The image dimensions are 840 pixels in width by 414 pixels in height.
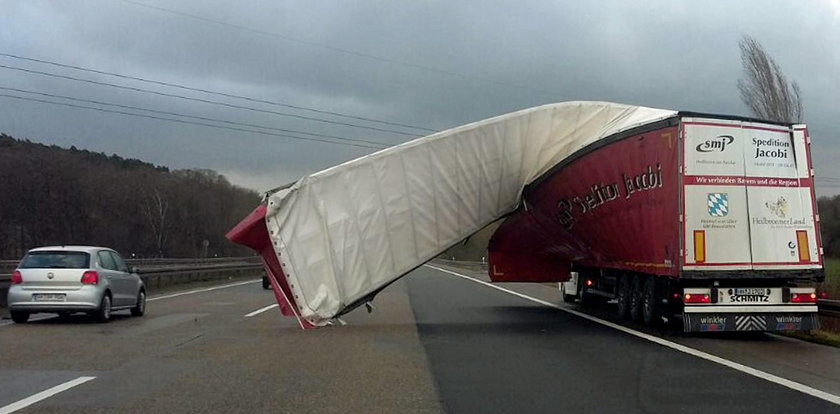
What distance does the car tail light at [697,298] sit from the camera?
1337 cm

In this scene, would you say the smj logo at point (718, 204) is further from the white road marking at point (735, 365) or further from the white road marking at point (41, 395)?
the white road marking at point (41, 395)

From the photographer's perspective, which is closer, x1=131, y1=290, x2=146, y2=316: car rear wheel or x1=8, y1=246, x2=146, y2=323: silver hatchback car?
x1=8, y1=246, x2=146, y2=323: silver hatchback car

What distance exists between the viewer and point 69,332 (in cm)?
1494

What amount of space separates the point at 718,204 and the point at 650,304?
9.35 ft

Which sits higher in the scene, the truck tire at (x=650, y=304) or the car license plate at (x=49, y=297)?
the truck tire at (x=650, y=304)

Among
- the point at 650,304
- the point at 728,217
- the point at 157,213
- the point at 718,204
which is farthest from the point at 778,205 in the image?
the point at 157,213

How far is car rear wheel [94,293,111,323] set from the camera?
655 inches

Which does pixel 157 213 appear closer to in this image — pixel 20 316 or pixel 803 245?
pixel 20 316

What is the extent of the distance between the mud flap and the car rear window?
38.1 ft

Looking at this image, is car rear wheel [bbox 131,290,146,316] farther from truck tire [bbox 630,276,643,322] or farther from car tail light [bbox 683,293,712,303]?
car tail light [bbox 683,293,712,303]

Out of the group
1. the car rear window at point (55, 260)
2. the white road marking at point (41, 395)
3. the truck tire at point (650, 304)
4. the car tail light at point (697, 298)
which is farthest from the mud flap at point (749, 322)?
the car rear window at point (55, 260)

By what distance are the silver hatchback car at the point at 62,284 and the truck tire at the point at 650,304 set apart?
10787 mm

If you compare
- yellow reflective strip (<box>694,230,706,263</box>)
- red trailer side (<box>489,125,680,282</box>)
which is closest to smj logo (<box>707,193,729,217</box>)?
yellow reflective strip (<box>694,230,706,263</box>)

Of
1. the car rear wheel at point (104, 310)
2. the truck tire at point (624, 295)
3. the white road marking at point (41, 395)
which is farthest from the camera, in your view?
the truck tire at point (624, 295)
